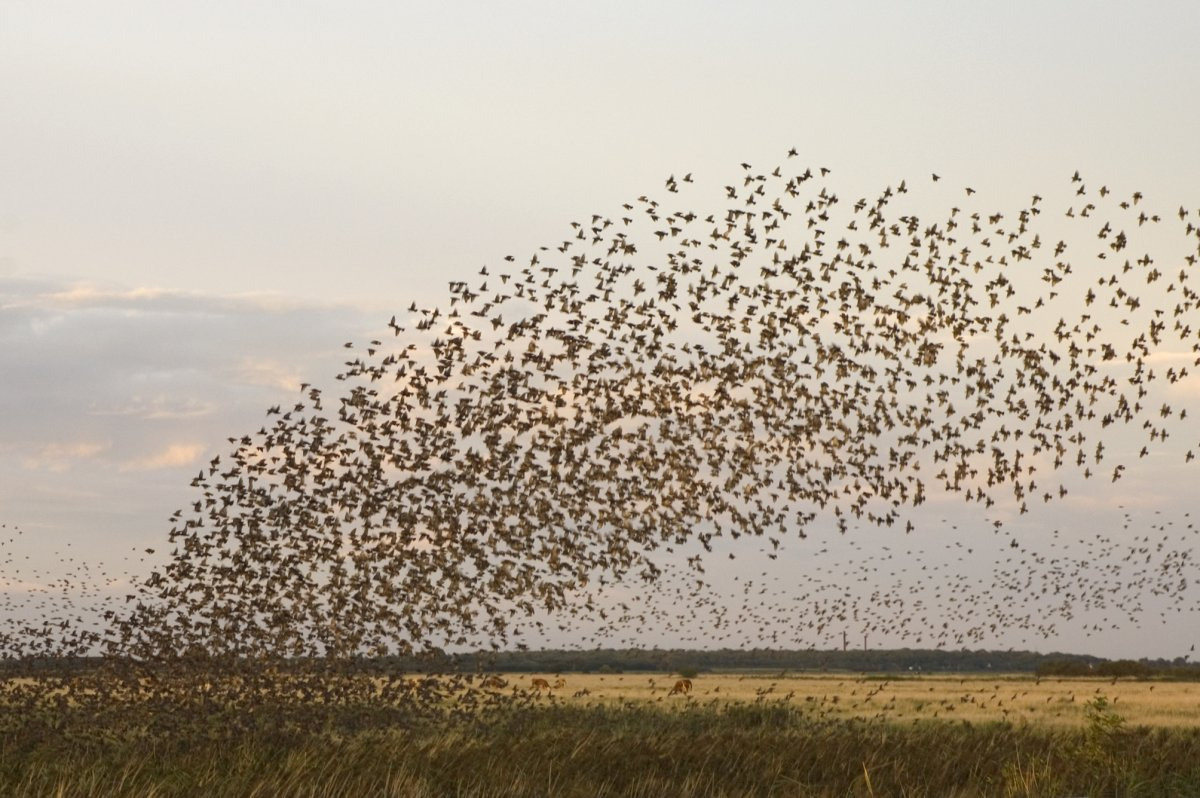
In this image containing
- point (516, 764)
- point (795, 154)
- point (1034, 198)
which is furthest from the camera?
point (1034, 198)

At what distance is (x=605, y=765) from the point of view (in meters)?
14.0

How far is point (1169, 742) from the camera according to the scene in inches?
774

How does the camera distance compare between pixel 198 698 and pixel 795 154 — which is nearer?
pixel 795 154

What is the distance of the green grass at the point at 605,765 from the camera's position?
11.7m

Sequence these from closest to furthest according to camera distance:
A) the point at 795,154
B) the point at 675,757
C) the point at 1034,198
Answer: the point at 675,757 → the point at 795,154 → the point at 1034,198

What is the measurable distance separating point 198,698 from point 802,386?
9228mm

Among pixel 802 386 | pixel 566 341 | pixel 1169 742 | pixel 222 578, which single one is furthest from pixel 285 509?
pixel 1169 742

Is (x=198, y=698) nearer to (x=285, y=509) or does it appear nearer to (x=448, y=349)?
(x=285, y=509)

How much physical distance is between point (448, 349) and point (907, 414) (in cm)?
635


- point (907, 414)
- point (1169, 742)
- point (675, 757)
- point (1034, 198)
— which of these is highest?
point (1034, 198)

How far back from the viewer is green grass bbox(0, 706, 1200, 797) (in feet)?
38.3

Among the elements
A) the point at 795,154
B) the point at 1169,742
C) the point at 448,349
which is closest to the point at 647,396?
the point at 448,349

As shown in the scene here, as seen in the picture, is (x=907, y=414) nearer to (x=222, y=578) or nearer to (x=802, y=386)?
(x=802, y=386)

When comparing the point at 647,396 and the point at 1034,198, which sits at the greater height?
the point at 1034,198
